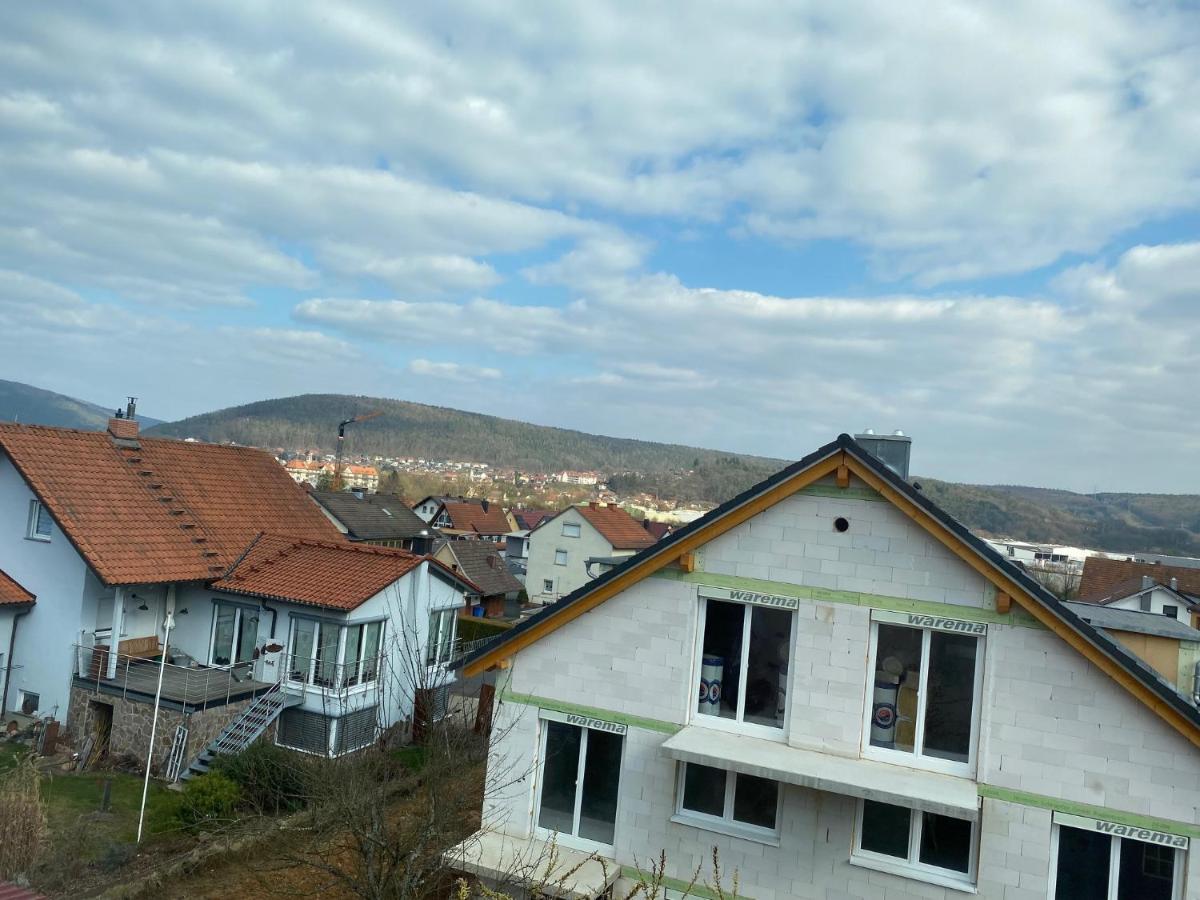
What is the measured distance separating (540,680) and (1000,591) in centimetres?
598

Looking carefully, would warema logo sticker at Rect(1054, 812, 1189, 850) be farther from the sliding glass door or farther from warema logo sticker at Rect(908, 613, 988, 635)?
the sliding glass door

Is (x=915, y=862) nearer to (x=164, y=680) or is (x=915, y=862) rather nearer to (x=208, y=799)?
(x=208, y=799)

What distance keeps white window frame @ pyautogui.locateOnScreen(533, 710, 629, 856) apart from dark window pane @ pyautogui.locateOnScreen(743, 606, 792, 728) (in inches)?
68.7

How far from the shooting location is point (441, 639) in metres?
25.5

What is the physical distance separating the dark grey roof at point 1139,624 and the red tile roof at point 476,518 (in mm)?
76724

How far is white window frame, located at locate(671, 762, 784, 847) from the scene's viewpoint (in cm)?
1020

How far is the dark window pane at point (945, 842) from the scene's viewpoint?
376 inches

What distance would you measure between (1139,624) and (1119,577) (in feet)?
147

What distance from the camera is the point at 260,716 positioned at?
20531 mm

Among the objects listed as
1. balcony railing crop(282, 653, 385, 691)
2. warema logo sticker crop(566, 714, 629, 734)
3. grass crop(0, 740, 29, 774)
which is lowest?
grass crop(0, 740, 29, 774)

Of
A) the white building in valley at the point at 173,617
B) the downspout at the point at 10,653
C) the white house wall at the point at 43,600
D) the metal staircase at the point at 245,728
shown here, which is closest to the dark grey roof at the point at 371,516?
the white building in valley at the point at 173,617

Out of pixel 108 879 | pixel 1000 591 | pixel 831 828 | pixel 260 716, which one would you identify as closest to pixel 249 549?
pixel 260 716

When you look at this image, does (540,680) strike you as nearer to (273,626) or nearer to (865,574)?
(865,574)

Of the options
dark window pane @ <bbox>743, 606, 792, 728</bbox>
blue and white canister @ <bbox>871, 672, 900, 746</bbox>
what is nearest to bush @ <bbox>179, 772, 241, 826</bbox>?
dark window pane @ <bbox>743, 606, 792, 728</bbox>
